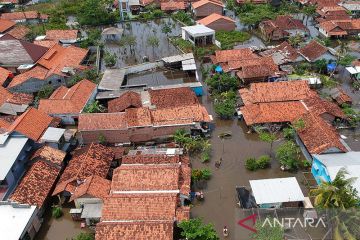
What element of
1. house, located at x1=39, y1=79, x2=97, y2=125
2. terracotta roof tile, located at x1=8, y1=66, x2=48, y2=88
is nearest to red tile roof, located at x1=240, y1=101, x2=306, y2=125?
house, located at x1=39, y1=79, x2=97, y2=125

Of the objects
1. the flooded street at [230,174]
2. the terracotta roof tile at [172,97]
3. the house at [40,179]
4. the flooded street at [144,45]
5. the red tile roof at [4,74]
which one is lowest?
the flooded street at [144,45]

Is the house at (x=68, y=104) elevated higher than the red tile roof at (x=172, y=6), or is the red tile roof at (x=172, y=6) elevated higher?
the house at (x=68, y=104)

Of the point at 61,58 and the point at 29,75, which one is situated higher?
the point at 29,75

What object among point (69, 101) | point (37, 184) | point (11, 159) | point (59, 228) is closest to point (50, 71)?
point (69, 101)

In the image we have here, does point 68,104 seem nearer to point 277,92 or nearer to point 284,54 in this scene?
point 277,92

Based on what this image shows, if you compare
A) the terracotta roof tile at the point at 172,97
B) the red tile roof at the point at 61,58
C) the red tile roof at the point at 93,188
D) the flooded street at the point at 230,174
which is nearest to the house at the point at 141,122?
the terracotta roof tile at the point at 172,97

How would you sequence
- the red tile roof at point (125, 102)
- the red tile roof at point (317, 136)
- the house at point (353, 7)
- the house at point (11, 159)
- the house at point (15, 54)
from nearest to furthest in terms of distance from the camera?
the house at point (11, 159) < the red tile roof at point (317, 136) < the red tile roof at point (125, 102) < the house at point (15, 54) < the house at point (353, 7)

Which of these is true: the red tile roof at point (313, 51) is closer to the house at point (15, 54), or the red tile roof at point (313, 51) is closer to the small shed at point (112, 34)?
the small shed at point (112, 34)
